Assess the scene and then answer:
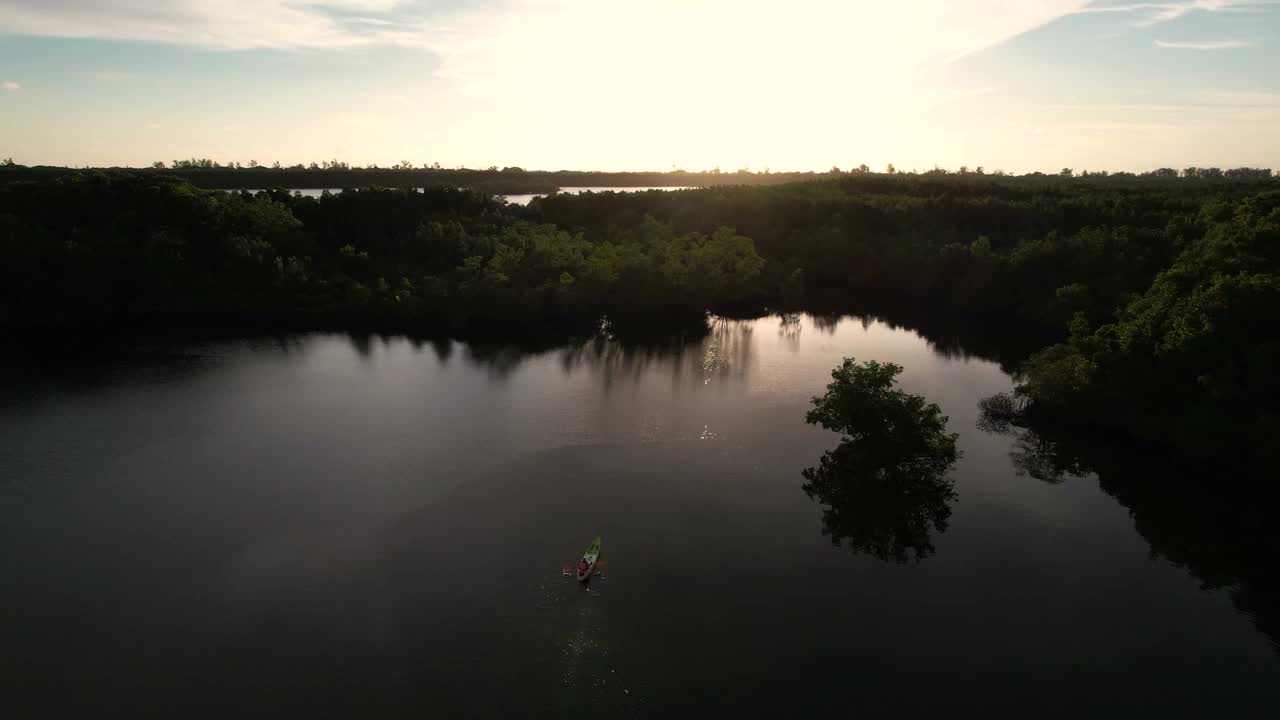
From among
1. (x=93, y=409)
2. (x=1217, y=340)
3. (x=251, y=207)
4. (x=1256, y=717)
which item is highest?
(x=251, y=207)

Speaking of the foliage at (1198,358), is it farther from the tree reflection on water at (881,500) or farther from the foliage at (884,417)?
the foliage at (884,417)

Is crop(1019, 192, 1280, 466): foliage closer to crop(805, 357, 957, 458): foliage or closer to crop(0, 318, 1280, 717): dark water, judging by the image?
crop(0, 318, 1280, 717): dark water

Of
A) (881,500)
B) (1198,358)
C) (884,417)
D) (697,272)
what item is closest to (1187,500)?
(1198,358)

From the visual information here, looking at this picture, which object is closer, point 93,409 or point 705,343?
point 93,409

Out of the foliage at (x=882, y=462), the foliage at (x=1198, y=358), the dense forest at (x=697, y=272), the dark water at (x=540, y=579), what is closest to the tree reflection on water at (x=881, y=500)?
the foliage at (x=882, y=462)

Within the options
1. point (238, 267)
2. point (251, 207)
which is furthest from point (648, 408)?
point (251, 207)

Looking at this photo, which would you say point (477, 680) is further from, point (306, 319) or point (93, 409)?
point (306, 319)
